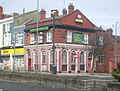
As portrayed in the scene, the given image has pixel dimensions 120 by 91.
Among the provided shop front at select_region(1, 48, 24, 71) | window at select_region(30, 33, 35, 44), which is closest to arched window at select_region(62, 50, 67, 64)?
window at select_region(30, 33, 35, 44)

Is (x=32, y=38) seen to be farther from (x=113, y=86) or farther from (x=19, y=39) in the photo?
(x=113, y=86)

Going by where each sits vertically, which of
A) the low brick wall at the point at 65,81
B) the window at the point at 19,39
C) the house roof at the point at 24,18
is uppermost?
the house roof at the point at 24,18

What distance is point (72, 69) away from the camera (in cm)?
5681

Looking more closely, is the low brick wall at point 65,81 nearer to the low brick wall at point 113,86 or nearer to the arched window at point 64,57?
the low brick wall at point 113,86

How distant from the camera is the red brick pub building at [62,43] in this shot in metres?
55.1

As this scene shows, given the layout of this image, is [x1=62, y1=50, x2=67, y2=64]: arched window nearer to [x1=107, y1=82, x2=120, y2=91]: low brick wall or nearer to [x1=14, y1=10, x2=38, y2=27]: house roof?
[x1=14, y1=10, x2=38, y2=27]: house roof

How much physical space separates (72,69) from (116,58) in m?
12.7

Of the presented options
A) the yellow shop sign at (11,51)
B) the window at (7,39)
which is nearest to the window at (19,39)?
the yellow shop sign at (11,51)

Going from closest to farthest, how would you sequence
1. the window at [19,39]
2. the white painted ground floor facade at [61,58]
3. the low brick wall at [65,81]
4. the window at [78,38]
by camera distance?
the low brick wall at [65,81], the white painted ground floor facade at [61,58], the window at [78,38], the window at [19,39]

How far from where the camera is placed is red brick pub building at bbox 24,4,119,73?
55125mm

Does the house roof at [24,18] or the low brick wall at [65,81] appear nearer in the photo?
the low brick wall at [65,81]

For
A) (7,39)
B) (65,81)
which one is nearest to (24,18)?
(7,39)

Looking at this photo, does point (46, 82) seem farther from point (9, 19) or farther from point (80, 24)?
point (9, 19)

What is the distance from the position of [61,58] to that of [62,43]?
106 inches
